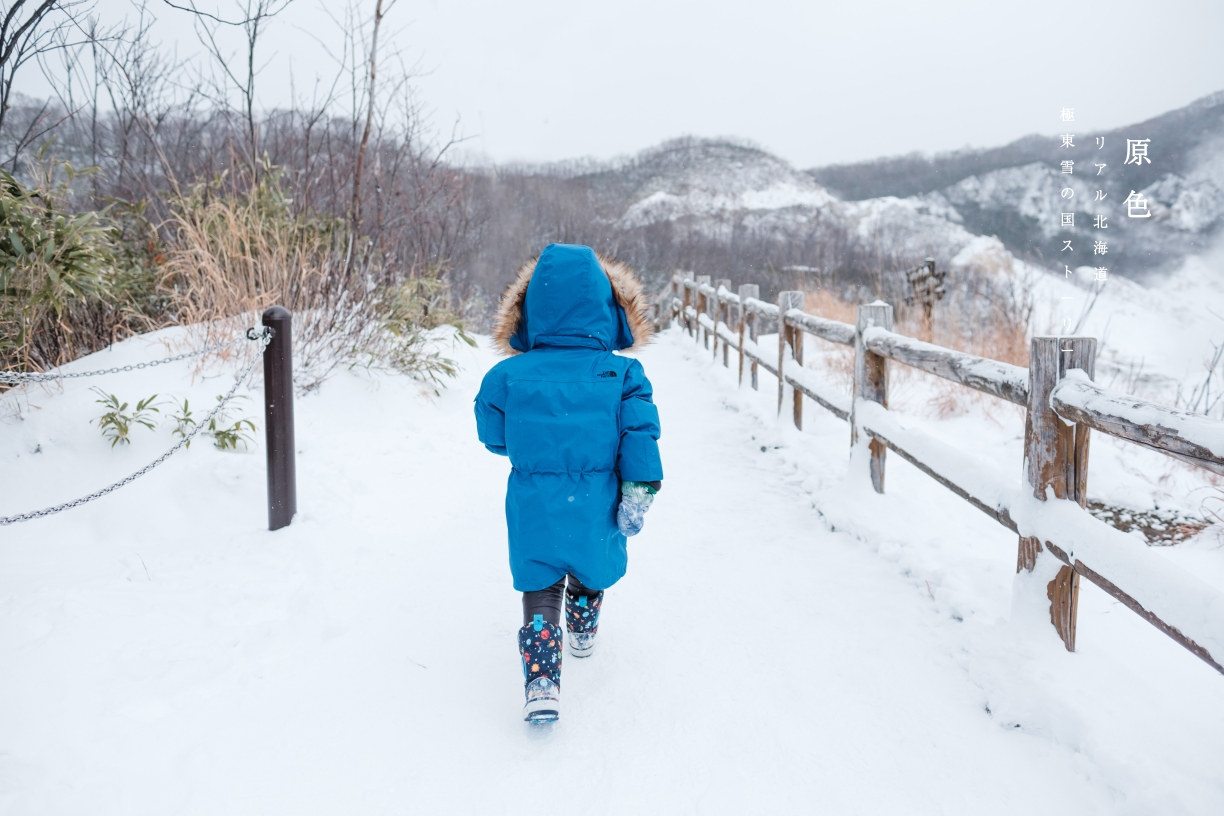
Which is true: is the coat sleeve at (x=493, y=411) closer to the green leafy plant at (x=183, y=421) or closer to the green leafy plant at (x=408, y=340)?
the green leafy plant at (x=183, y=421)

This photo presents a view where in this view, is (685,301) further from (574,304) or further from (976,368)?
(574,304)

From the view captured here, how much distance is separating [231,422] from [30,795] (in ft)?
8.03

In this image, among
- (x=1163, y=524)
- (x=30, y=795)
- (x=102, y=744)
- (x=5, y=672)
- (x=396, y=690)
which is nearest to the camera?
(x=30, y=795)

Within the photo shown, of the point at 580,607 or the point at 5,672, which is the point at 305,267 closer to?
the point at 5,672

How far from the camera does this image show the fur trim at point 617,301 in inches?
87.2

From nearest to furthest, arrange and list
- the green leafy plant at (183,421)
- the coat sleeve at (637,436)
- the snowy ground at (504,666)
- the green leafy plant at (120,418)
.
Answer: the snowy ground at (504,666) → the coat sleeve at (637,436) → the green leafy plant at (120,418) → the green leafy plant at (183,421)

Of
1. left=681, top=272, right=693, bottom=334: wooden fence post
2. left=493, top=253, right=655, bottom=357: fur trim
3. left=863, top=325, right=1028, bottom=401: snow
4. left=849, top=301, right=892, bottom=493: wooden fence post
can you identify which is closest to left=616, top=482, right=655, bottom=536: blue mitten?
left=493, top=253, right=655, bottom=357: fur trim

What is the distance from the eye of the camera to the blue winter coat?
201 cm

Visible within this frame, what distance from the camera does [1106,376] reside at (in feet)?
25.7

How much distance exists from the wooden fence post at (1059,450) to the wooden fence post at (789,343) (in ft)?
10.3

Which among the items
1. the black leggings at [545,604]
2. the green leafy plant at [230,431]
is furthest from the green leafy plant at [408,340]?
the black leggings at [545,604]

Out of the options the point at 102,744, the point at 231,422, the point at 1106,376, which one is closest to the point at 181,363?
the point at 231,422

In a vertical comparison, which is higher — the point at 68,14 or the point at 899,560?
the point at 68,14

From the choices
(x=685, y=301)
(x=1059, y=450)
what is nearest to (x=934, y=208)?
(x=685, y=301)
